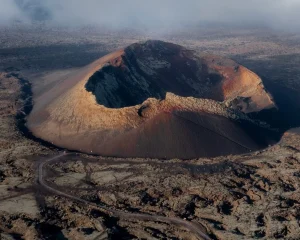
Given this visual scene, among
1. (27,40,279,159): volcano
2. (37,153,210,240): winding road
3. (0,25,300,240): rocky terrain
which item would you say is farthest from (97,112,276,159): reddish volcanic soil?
(37,153,210,240): winding road

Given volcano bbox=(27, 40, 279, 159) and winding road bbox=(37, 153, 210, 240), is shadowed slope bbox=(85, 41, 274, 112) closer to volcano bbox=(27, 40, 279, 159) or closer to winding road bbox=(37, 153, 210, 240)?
volcano bbox=(27, 40, 279, 159)

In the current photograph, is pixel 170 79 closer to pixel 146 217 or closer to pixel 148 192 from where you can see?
pixel 148 192

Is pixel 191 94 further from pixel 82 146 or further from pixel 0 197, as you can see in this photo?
pixel 0 197

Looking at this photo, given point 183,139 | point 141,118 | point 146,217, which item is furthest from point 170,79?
point 146,217

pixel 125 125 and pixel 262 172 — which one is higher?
pixel 125 125

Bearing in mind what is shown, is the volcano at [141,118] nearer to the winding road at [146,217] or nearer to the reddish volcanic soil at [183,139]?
the reddish volcanic soil at [183,139]

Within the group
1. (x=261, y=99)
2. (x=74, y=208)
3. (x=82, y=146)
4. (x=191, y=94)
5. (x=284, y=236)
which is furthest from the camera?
(x=191, y=94)

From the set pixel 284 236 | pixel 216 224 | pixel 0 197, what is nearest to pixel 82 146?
pixel 0 197

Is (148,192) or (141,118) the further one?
(141,118)
